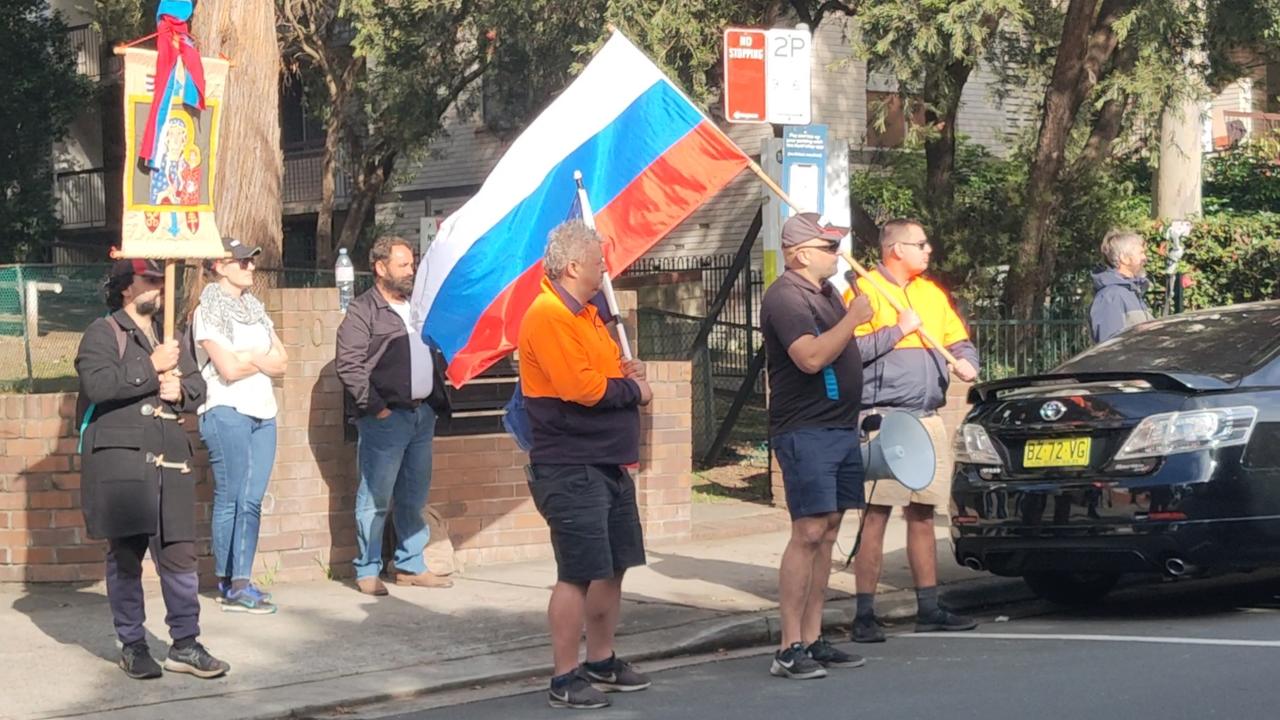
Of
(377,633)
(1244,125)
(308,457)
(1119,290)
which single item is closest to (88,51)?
(1244,125)

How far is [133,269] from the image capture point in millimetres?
7508

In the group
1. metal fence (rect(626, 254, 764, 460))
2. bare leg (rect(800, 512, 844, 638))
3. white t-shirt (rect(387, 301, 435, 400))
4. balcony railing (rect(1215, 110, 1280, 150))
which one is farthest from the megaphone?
balcony railing (rect(1215, 110, 1280, 150))

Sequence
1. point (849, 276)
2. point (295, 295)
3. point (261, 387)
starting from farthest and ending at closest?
1. point (849, 276)
2. point (295, 295)
3. point (261, 387)

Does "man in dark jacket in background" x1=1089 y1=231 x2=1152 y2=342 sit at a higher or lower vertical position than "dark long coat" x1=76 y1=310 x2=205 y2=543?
higher

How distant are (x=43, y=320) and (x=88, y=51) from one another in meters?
23.9

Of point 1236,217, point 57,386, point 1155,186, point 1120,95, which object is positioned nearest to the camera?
point 57,386

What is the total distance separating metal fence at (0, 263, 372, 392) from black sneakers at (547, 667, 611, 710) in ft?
15.3

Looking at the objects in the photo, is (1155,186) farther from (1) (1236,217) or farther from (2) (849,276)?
(2) (849,276)

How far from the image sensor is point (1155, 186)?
21219 mm

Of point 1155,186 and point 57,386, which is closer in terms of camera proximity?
point 57,386

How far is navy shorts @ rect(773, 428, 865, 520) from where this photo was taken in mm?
7406

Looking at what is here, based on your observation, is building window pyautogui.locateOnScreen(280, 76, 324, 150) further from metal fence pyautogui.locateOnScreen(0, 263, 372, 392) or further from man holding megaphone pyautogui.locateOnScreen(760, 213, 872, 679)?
man holding megaphone pyautogui.locateOnScreen(760, 213, 872, 679)

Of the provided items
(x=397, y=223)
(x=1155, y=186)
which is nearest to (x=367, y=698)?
(x=1155, y=186)

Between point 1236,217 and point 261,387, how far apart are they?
13814mm
